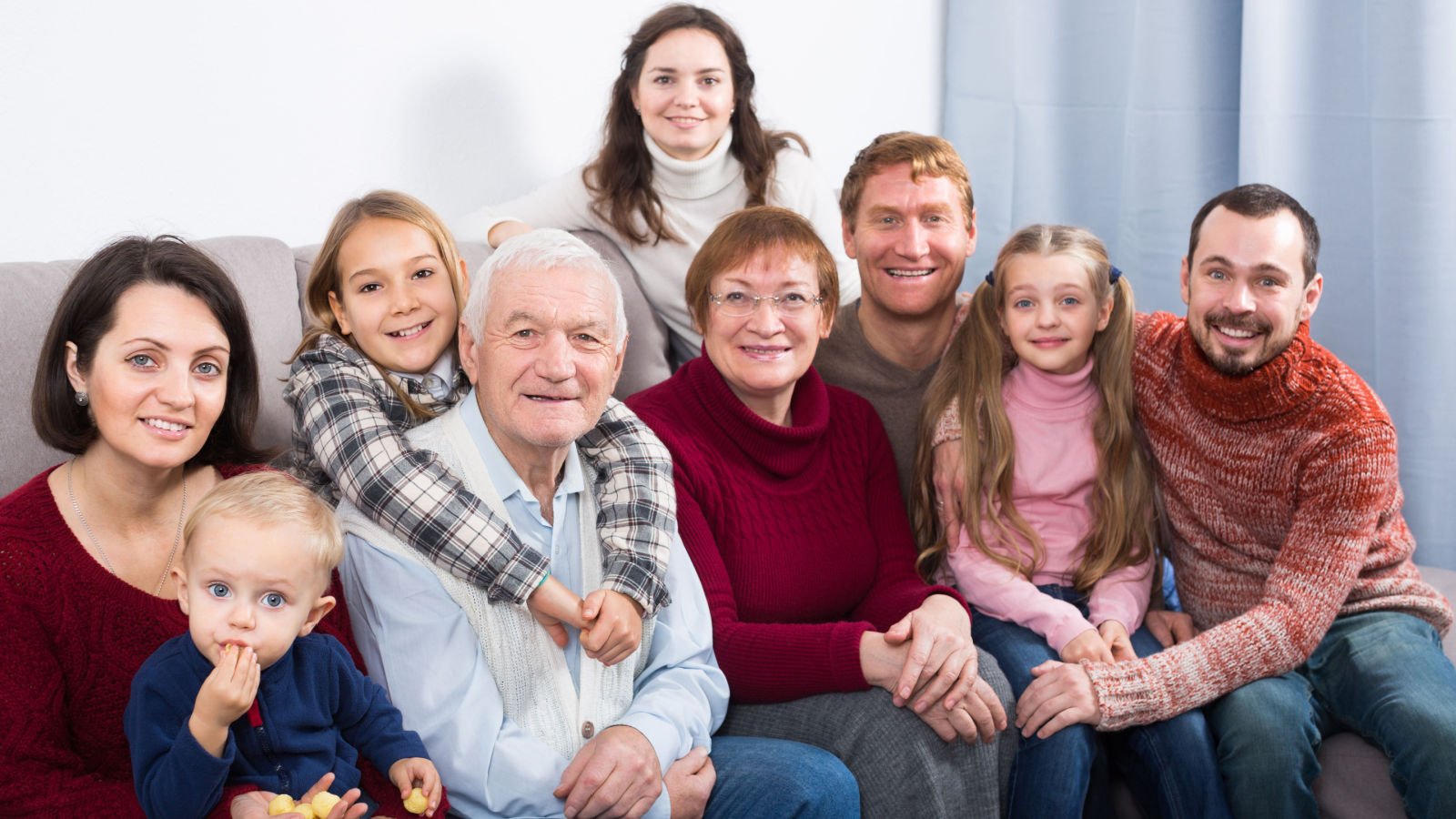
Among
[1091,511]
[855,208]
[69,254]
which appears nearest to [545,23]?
[855,208]

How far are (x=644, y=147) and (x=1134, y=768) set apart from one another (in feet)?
5.16

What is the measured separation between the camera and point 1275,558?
1.97m

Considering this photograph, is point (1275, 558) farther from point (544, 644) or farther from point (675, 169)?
point (675, 169)

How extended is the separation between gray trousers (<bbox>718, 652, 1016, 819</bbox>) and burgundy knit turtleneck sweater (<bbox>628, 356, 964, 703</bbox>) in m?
0.03

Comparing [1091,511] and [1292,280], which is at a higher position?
[1292,280]

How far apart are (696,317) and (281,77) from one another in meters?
0.86

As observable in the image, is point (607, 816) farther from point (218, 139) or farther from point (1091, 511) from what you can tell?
point (218, 139)

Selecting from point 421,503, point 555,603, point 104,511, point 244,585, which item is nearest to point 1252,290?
point 555,603

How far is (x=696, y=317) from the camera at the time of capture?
79.8 inches

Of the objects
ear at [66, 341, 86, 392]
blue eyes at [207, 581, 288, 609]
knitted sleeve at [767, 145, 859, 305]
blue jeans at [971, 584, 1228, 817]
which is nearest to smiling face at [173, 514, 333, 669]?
blue eyes at [207, 581, 288, 609]

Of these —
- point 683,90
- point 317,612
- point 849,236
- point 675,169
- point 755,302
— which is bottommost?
point 317,612

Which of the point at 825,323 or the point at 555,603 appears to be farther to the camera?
the point at 825,323

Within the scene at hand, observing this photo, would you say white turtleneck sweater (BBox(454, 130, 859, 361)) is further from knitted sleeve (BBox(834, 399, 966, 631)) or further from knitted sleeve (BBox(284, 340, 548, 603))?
knitted sleeve (BBox(284, 340, 548, 603))

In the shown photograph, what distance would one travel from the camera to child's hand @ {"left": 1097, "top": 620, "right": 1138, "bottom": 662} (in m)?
1.93
